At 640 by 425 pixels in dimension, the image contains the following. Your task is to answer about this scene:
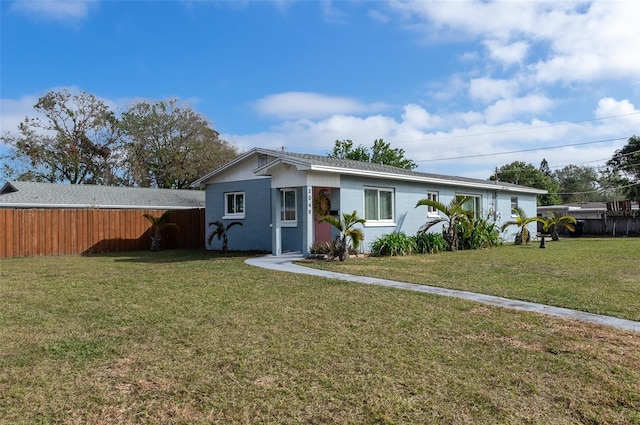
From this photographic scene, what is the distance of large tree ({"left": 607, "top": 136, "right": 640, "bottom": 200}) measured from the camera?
3819 cm

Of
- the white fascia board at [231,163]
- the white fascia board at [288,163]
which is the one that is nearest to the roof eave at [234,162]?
the white fascia board at [231,163]

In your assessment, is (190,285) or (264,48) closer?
(190,285)

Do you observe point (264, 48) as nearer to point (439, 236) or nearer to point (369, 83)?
point (369, 83)

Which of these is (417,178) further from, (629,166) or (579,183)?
(579,183)

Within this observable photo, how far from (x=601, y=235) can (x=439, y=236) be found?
17975 millimetres

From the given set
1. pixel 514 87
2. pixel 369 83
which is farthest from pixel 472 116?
pixel 369 83

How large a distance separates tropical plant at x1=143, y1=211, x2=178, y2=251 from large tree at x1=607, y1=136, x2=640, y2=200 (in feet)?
122

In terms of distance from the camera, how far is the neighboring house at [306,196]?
13.6 metres

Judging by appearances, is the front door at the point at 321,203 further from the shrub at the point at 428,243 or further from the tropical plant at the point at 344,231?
the shrub at the point at 428,243

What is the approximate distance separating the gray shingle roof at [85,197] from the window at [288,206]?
9803 millimetres

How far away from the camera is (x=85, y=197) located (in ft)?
70.0

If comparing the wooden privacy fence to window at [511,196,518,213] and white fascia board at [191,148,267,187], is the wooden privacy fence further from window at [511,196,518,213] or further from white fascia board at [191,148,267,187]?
window at [511,196,518,213]

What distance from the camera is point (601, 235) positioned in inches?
1103

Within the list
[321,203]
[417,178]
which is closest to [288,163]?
[321,203]
